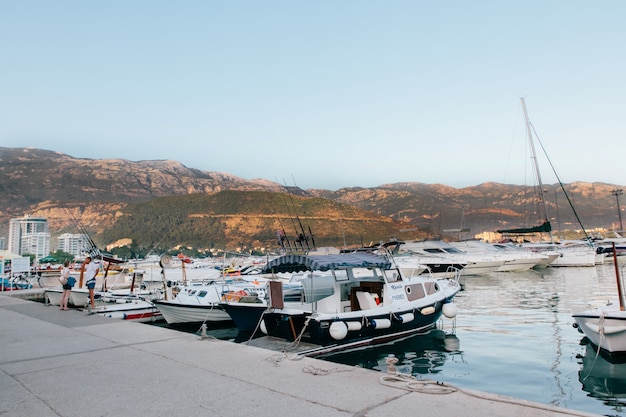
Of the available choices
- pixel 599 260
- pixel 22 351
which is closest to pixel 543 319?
pixel 22 351

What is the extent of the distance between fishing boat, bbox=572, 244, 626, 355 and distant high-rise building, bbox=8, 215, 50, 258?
184m

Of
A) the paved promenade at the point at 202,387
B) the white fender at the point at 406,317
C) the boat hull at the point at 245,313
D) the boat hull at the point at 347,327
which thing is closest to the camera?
the paved promenade at the point at 202,387

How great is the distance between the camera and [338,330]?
43.8 ft

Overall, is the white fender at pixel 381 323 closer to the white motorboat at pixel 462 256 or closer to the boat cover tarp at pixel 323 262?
the boat cover tarp at pixel 323 262

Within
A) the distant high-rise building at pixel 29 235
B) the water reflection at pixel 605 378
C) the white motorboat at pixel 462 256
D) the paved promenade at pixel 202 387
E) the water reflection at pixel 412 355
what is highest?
the distant high-rise building at pixel 29 235

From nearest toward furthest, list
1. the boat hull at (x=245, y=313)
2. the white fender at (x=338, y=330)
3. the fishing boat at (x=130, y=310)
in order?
the white fender at (x=338, y=330) < the boat hull at (x=245, y=313) < the fishing boat at (x=130, y=310)

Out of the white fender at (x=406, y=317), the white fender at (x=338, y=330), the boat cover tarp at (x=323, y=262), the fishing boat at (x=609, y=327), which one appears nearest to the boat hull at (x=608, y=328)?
the fishing boat at (x=609, y=327)

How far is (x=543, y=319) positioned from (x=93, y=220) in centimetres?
17370

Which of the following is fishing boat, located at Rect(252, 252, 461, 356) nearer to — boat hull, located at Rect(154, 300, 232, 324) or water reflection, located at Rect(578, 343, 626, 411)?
water reflection, located at Rect(578, 343, 626, 411)

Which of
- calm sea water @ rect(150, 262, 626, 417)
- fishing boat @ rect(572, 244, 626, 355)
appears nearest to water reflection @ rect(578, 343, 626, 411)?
calm sea water @ rect(150, 262, 626, 417)

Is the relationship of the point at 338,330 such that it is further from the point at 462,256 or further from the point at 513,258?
the point at 513,258

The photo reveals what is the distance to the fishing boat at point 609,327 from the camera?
11.6m

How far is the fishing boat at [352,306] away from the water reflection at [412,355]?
11.0 inches

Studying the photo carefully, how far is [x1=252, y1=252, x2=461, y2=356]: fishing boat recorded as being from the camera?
546 inches
